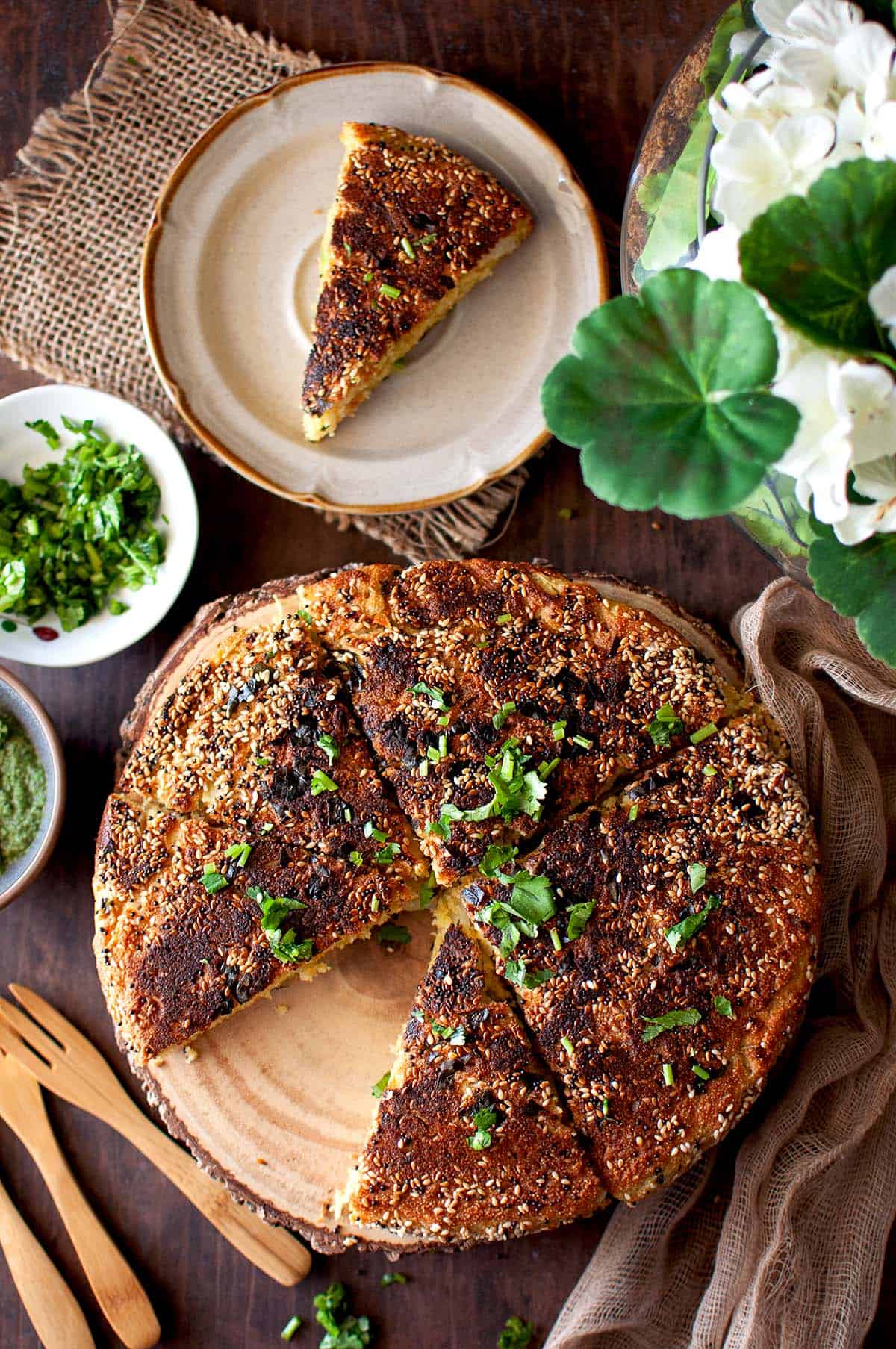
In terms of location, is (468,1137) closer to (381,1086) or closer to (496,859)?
(381,1086)

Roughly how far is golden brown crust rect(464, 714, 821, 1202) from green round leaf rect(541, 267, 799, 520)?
1693 mm

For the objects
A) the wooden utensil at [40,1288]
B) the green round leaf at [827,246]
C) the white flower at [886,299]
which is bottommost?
the wooden utensil at [40,1288]

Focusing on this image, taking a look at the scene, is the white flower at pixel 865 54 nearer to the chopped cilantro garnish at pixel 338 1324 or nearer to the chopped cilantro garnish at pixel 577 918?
the chopped cilantro garnish at pixel 577 918

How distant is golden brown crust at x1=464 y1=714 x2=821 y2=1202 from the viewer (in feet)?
10.0

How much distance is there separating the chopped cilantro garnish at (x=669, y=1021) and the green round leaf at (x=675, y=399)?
6.11 feet

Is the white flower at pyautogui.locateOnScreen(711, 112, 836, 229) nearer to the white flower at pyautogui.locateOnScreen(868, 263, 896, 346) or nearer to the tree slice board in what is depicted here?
the white flower at pyautogui.locateOnScreen(868, 263, 896, 346)

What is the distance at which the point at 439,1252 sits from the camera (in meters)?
3.60

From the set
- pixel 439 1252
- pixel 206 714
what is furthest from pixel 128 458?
pixel 439 1252

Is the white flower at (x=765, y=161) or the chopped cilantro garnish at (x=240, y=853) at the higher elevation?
the white flower at (x=765, y=161)

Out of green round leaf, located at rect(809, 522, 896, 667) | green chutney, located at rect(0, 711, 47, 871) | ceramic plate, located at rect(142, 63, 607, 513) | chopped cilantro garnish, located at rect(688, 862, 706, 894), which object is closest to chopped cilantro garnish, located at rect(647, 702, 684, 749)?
chopped cilantro garnish, located at rect(688, 862, 706, 894)

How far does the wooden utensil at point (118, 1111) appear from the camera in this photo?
11.8 ft

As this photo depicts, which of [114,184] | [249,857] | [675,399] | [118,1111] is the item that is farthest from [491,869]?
[114,184]

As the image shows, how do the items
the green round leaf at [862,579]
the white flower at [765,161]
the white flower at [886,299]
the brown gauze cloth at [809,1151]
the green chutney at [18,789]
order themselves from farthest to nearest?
the green chutney at [18,789]
the brown gauze cloth at [809,1151]
the green round leaf at [862,579]
the white flower at [765,161]
the white flower at [886,299]

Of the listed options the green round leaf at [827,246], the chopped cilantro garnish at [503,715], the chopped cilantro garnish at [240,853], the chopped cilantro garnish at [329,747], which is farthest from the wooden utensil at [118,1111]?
the green round leaf at [827,246]
